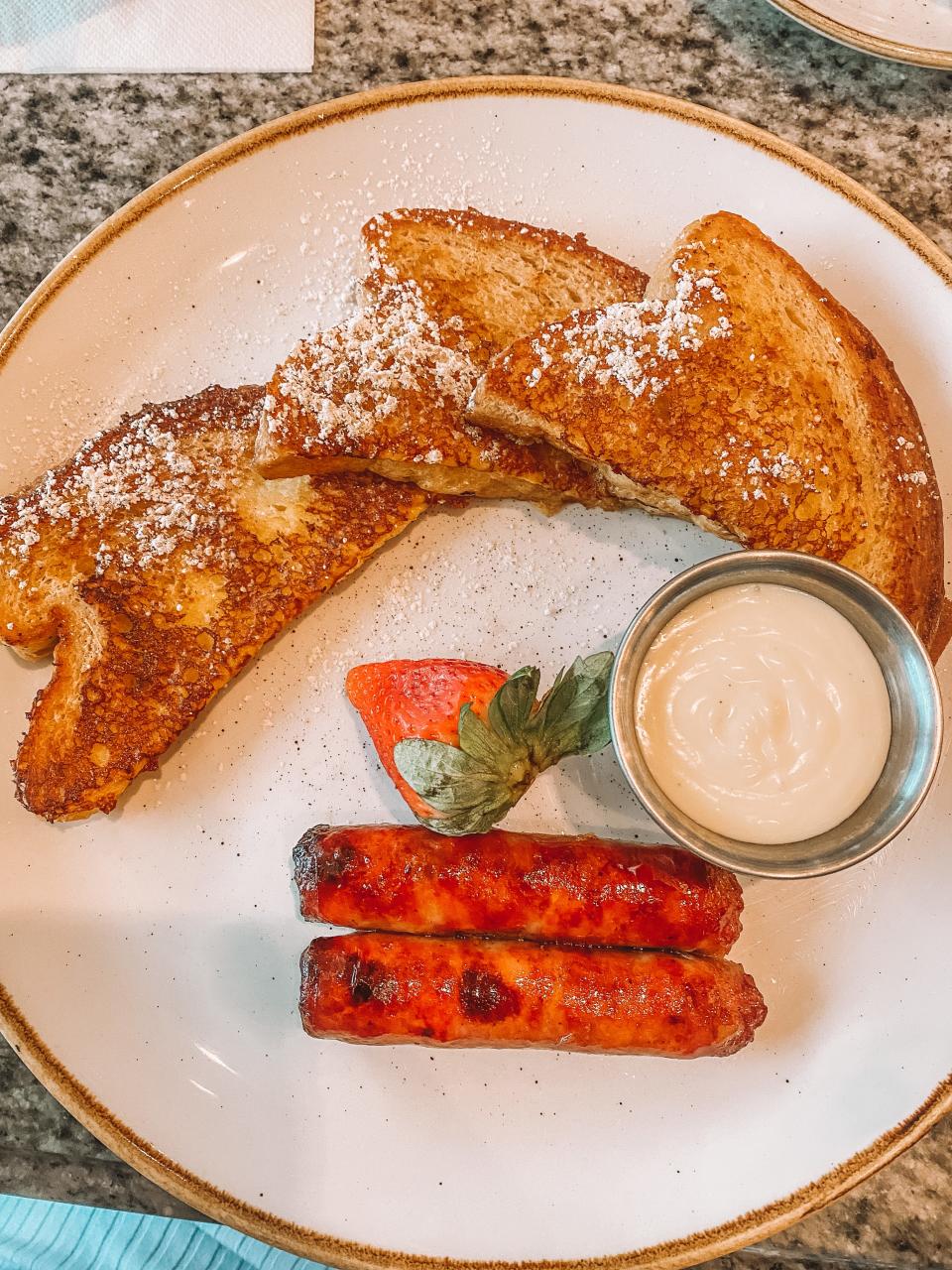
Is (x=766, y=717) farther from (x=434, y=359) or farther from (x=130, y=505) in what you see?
(x=130, y=505)

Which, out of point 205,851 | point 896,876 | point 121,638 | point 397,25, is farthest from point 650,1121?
point 397,25

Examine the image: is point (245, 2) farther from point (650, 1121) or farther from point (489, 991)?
point (650, 1121)

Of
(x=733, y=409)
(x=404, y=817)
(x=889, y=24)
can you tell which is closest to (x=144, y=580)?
(x=404, y=817)

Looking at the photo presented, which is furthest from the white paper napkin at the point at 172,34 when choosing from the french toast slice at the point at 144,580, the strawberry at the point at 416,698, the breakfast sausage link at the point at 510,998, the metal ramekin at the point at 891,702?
the breakfast sausage link at the point at 510,998

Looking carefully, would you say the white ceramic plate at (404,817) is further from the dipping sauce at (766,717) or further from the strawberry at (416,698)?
the dipping sauce at (766,717)

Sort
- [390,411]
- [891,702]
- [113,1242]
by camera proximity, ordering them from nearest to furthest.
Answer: [891,702]
[390,411]
[113,1242]

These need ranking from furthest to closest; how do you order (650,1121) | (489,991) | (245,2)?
(245,2) < (650,1121) < (489,991)
